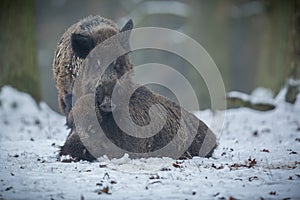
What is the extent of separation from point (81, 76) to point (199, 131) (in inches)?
73.8

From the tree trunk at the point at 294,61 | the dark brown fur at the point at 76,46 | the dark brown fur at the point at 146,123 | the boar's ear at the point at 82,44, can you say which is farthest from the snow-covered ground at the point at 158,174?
the tree trunk at the point at 294,61

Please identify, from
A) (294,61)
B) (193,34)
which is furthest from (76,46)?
(193,34)

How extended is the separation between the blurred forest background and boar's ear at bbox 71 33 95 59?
5924 millimetres

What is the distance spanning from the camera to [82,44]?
22.6 ft

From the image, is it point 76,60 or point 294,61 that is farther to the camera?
point 294,61

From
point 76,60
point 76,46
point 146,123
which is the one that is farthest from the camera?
point 76,60

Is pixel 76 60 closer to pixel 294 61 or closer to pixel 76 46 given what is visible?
pixel 76 46

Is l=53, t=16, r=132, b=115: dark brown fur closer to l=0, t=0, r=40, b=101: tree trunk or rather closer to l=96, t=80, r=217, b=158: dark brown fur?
l=96, t=80, r=217, b=158: dark brown fur

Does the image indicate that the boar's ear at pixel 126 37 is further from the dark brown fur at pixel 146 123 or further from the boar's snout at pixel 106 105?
the boar's snout at pixel 106 105

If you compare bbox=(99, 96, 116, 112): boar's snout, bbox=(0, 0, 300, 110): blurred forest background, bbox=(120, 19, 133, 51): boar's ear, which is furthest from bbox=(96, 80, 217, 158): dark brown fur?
bbox=(0, 0, 300, 110): blurred forest background

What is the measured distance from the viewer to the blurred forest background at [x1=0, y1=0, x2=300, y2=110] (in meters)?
12.6

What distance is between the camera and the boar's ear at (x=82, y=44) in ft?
22.4

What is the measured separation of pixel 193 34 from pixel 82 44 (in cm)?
1244

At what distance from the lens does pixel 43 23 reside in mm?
29312
